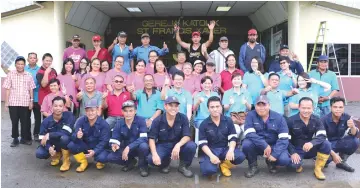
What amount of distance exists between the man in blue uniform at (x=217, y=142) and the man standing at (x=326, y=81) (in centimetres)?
230

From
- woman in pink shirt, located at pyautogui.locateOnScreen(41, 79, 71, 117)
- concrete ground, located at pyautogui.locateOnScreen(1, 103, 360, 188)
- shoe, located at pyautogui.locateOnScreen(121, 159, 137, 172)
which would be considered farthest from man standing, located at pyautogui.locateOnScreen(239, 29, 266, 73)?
woman in pink shirt, located at pyautogui.locateOnScreen(41, 79, 71, 117)

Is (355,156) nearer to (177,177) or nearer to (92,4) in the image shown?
(177,177)

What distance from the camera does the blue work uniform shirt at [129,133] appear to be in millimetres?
5734

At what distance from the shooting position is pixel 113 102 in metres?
6.55

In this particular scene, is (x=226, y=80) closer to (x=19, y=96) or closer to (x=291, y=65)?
(x=291, y=65)

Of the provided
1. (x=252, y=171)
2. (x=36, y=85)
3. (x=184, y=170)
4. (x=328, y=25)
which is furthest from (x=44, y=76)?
(x=328, y=25)

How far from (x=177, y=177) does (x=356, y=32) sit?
945 centimetres

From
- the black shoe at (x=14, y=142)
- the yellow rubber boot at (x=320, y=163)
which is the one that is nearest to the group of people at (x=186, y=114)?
the yellow rubber boot at (x=320, y=163)

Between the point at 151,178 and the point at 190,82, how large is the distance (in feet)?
A: 6.45

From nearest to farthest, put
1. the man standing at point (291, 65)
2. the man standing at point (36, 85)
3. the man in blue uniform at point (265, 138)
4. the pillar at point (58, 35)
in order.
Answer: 1. the man in blue uniform at point (265, 138)
2. the man standing at point (36, 85)
3. the man standing at point (291, 65)
4. the pillar at point (58, 35)

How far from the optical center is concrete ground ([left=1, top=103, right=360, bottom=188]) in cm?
538

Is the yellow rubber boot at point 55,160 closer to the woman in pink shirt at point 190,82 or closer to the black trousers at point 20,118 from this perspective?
the black trousers at point 20,118

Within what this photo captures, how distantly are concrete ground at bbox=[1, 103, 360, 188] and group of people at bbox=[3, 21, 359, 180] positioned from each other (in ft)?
0.43

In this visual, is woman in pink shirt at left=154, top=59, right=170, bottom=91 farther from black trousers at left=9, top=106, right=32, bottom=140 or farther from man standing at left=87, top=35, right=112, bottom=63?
black trousers at left=9, top=106, right=32, bottom=140
